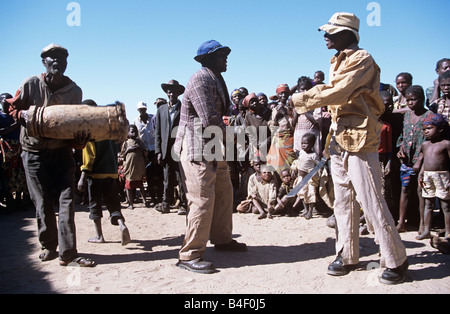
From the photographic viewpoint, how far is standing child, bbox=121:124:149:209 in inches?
291

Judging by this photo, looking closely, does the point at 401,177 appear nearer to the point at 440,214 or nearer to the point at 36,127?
the point at 440,214

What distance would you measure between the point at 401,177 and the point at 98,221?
167 inches

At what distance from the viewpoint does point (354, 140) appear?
3.21 metres

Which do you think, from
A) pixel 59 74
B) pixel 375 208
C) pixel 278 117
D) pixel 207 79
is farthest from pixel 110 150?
pixel 278 117

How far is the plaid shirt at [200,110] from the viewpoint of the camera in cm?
359

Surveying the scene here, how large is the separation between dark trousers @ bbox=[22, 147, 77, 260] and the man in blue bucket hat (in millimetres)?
1217

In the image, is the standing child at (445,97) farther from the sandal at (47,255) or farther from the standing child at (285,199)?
the sandal at (47,255)

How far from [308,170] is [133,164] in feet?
11.8

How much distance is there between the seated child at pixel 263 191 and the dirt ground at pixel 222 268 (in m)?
1.02

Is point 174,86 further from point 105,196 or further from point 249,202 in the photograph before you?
point 105,196

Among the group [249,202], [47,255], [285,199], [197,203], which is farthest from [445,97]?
[47,255]

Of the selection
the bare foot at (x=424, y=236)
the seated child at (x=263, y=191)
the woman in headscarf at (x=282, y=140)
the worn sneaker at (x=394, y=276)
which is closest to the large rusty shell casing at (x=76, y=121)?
the worn sneaker at (x=394, y=276)

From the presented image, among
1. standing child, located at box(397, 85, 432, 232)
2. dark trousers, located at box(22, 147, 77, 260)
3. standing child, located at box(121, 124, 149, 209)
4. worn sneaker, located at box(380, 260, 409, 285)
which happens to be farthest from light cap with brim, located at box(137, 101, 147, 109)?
worn sneaker, located at box(380, 260, 409, 285)

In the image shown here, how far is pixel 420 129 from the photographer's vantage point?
4.76 m
